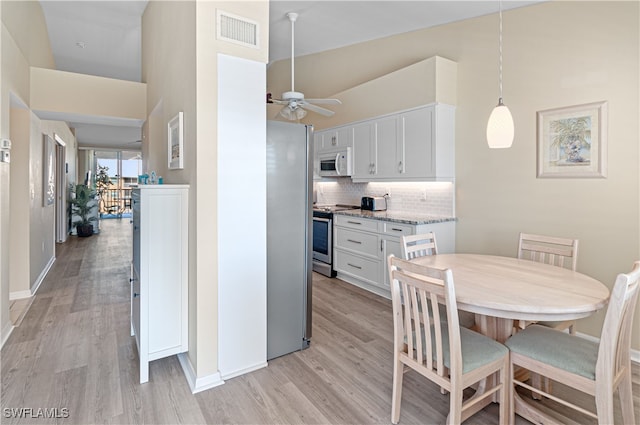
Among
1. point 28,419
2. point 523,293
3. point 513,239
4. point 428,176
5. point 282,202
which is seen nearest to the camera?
point 523,293

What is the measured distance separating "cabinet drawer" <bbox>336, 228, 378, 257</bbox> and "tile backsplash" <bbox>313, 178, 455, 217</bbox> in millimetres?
709

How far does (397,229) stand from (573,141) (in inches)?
70.9

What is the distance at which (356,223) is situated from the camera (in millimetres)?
4477

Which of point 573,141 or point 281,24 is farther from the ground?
point 281,24

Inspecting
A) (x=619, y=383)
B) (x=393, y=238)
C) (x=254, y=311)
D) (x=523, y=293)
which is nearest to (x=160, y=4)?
(x=254, y=311)

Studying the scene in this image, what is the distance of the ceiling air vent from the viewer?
2.31 m

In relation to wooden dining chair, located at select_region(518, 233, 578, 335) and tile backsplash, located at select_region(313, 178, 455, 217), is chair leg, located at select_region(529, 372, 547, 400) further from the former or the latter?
tile backsplash, located at select_region(313, 178, 455, 217)

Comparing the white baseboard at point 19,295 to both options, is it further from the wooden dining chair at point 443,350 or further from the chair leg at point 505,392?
the chair leg at point 505,392

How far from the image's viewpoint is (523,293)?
1809 mm

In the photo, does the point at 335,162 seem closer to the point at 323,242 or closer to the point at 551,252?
the point at 323,242

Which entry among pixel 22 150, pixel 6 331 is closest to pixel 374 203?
pixel 6 331

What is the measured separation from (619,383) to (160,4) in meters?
4.61

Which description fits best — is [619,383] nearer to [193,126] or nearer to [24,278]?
[193,126]

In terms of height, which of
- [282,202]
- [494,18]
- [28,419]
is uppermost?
[494,18]
